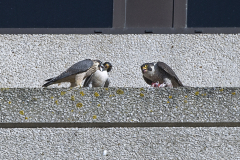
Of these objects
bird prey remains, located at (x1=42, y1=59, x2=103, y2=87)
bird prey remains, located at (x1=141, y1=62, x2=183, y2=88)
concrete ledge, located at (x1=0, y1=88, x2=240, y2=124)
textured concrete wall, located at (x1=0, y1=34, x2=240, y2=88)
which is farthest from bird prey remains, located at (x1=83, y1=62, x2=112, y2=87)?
concrete ledge, located at (x1=0, y1=88, x2=240, y2=124)

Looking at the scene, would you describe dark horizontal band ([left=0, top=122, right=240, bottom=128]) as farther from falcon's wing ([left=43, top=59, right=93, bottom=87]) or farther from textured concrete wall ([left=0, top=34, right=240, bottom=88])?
textured concrete wall ([left=0, top=34, right=240, bottom=88])

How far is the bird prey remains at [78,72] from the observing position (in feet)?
13.2

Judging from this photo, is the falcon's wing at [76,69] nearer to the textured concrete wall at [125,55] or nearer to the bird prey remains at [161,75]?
the bird prey remains at [161,75]

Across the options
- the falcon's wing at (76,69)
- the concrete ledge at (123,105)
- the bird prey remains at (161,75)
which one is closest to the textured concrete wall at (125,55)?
the bird prey remains at (161,75)

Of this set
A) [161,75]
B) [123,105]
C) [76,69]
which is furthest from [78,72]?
[123,105]

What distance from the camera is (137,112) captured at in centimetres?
334

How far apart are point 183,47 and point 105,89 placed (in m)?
1.57

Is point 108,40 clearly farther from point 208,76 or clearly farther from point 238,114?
point 238,114

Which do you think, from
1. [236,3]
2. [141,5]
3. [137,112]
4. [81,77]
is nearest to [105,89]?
[137,112]

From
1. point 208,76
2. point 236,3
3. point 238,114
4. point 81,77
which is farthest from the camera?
point 236,3

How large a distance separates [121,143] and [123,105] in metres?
0.23

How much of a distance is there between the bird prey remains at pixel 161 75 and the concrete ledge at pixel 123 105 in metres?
0.72

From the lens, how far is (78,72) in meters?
4.03

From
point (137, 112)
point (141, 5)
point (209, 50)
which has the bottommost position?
point (137, 112)
